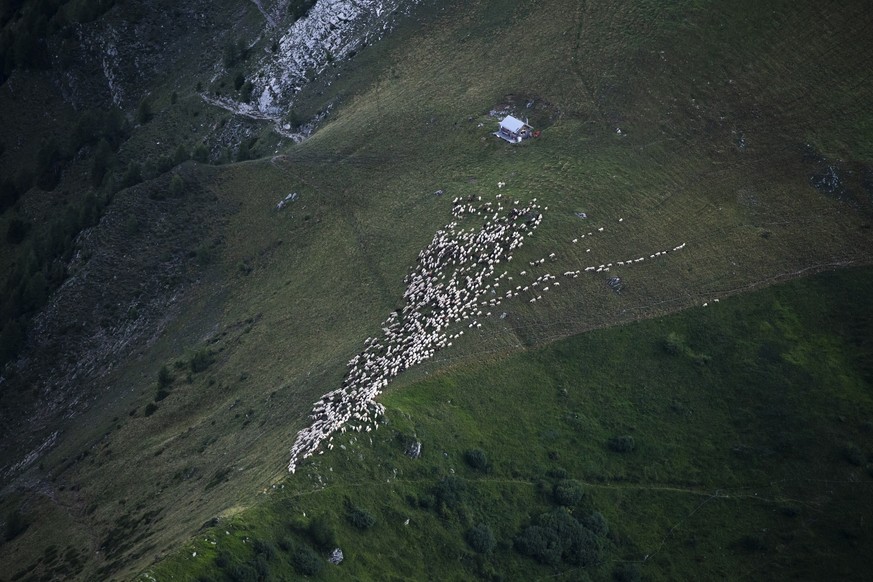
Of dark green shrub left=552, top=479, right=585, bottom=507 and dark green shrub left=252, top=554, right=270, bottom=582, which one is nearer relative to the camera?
dark green shrub left=252, top=554, right=270, bottom=582

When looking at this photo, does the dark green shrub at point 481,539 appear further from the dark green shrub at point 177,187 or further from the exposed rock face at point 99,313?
the dark green shrub at point 177,187

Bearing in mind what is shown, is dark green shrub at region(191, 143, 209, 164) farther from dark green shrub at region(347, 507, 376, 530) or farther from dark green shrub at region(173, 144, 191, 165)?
dark green shrub at region(347, 507, 376, 530)

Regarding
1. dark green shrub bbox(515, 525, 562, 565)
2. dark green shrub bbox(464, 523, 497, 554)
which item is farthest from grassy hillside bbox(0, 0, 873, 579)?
dark green shrub bbox(515, 525, 562, 565)

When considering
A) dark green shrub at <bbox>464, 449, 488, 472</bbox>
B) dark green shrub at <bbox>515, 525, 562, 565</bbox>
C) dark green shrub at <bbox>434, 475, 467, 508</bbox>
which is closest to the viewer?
dark green shrub at <bbox>515, 525, 562, 565</bbox>

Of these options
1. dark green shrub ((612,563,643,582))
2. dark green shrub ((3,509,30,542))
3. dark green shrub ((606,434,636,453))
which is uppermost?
dark green shrub ((3,509,30,542))

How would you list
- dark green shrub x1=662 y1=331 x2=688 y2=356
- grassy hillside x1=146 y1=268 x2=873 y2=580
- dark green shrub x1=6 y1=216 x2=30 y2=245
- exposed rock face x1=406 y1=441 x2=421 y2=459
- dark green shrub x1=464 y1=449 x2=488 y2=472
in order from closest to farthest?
grassy hillside x1=146 y1=268 x2=873 y2=580, exposed rock face x1=406 y1=441 x2=421 y2=459, dark green shrub x1=464 y1=449 x2=488 y2=472, dark green shrub x1=662 y1=331 x2=688 y2=356, dark green shrub x1=6 y1=216 x2=30 y2=245

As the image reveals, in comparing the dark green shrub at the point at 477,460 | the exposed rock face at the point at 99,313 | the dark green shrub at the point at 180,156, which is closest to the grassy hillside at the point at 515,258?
the dark green shrub at the point at 477,460

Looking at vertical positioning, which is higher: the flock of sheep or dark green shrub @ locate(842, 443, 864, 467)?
the flock of sheep
